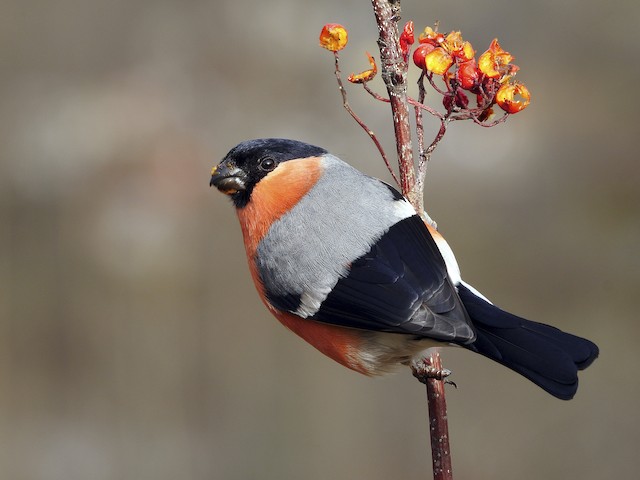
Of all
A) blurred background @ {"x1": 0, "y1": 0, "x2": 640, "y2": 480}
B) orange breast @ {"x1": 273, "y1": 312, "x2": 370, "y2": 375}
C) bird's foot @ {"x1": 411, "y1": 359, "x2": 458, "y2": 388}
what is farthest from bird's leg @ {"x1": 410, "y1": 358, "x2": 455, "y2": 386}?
blurred background @ {"x1": 0, "y1": 0, "x2": 640, "y2": 480}

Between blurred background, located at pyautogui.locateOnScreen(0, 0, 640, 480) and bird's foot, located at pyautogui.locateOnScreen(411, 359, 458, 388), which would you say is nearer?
bird's foot, located at pyautogui.locateOnScreen(411, 359, 458, 388)

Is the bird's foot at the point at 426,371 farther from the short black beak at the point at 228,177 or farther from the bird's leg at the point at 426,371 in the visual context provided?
the short black beak at the point at 228,177

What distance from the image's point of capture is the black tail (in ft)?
5.82

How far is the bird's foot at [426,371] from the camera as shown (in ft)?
5.87

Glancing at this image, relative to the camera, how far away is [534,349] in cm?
182

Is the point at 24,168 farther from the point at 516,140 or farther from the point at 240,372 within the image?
the point at 516,140

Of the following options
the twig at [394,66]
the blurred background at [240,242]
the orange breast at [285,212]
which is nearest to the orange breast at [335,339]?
the orange breast at [285,212]

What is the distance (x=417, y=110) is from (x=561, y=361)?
597 mm

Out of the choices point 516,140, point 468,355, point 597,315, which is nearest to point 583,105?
point 516,140

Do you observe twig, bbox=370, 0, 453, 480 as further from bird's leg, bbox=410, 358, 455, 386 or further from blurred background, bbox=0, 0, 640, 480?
blurred background, bbox=0, 0, 640, 480

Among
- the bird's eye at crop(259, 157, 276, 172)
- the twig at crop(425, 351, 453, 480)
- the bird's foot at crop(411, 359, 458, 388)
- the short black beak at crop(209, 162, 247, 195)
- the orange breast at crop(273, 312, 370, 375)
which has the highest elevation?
the bird's eye at crop(259, 157, 276, 172)

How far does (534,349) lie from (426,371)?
0.75ft

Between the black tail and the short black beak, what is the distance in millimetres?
641

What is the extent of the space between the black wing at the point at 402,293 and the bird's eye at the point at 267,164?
1.20ft
